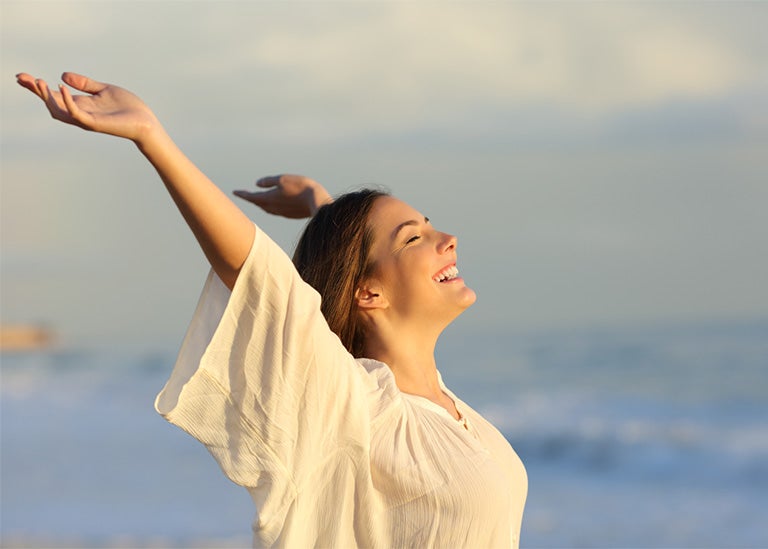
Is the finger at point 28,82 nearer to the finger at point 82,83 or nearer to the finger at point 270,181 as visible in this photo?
the finger at point 82,83

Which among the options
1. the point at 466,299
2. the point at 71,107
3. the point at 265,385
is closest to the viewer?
the point at 71,107

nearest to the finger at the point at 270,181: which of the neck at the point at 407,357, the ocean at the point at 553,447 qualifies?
the neck at the point at 407,357

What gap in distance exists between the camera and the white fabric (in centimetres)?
223

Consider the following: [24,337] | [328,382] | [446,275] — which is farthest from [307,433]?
[24,337]

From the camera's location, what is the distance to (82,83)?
6.51 feet

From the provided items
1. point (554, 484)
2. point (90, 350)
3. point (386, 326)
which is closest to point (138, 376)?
point (90, 350)

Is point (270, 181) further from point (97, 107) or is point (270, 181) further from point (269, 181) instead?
point (97, 107)

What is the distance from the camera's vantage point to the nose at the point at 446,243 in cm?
275

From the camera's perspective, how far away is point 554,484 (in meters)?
10.3

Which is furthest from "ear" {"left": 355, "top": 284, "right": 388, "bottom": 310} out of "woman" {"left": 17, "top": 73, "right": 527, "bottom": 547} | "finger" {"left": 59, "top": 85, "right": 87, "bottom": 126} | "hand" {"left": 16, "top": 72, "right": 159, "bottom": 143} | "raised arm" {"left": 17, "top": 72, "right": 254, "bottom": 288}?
"finger" {"left": 59, "top": 85, "right": 87, "bottom": 126}

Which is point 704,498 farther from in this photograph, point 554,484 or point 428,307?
point 428,307

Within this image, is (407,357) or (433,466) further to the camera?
(407,357)

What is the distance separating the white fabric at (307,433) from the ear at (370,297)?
266mm

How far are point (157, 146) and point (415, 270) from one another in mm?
917
